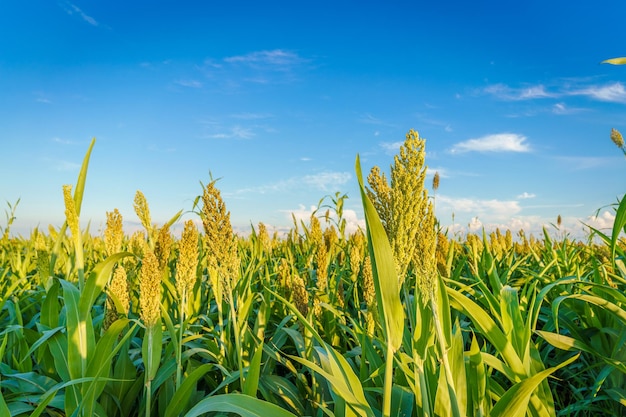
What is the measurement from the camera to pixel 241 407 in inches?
57.6

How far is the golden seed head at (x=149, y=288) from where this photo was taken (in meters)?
1.95

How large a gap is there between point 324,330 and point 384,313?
1.79 m

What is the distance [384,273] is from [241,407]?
2.17 feet

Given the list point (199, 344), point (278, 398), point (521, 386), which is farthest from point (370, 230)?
point (199, 344)

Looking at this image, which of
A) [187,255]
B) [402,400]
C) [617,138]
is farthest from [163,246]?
[617,138]

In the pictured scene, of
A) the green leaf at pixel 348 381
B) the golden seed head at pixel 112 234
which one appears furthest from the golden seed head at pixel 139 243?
the green leaf at pixel 348 381

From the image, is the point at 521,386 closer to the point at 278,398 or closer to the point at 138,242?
the point at 278,398

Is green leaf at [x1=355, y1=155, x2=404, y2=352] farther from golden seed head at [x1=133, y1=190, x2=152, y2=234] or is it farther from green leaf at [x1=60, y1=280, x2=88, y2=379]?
golden seed head at [x1=133, y1=190, x2=152, y2=234]

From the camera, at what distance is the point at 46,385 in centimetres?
245

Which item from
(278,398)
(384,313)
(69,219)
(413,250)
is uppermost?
(69,219)

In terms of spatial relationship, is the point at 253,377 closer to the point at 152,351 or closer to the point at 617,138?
the point at 152,351

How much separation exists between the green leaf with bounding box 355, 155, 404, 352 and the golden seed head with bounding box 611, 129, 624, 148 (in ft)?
9.77

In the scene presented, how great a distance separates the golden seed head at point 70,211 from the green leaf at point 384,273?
160cm

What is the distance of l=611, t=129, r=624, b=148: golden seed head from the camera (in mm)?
3351
